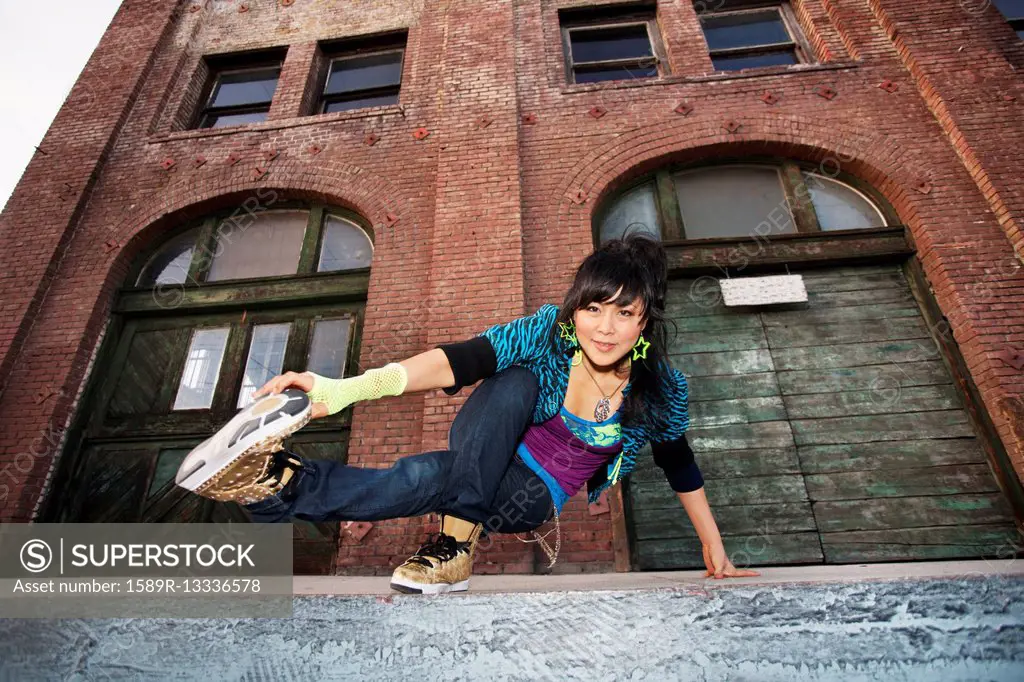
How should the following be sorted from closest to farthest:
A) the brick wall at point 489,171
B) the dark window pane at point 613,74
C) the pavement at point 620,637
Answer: the pavement at point 620,637, the brick wall at point 489,171, the dark window pane at point 613,74

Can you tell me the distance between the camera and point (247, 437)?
1428 mm

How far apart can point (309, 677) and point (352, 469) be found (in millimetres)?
587

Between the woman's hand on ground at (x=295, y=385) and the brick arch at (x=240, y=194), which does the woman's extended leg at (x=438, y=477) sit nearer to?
the woman's hand on ground at (x=295, y=385)

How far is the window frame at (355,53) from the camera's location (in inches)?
290

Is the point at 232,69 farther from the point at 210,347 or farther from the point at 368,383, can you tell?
the point at 368,383

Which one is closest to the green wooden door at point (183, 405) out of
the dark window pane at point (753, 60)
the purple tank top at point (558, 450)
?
the purple tank top at point (558, 450)

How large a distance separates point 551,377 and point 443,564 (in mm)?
861

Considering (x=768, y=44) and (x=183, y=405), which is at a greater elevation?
(x=768, y=44)

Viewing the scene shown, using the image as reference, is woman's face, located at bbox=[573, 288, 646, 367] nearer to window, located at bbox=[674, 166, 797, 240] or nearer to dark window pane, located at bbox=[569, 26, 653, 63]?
window, located at bbox=[674, 166, 797, 240]

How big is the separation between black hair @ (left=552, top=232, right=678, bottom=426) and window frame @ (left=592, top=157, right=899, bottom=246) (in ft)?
10.9

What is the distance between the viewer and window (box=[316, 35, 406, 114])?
7.37 metres

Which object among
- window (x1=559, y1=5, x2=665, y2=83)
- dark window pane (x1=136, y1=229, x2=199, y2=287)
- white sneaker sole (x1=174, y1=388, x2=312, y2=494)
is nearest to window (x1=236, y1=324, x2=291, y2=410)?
dark window pane (x1=136, y1=229, x2=199, y2=287)

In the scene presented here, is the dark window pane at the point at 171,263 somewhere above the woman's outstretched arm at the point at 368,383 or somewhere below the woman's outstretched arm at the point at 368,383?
above

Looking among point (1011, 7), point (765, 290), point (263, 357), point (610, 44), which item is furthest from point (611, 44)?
point (263, 357)
